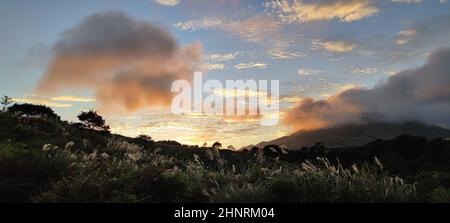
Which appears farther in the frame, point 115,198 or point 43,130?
point 43,130

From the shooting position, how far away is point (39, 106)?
56.2m

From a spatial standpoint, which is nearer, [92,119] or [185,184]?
[185,184]

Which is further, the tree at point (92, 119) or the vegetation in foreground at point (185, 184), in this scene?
the tree at point (92, 119)

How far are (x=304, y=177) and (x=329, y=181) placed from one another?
52 centimetres

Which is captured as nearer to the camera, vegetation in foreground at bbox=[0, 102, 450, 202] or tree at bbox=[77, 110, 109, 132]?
vegetation in foreground at bbox=[0, 102, 450, 202]

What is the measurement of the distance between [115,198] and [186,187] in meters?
1.96
